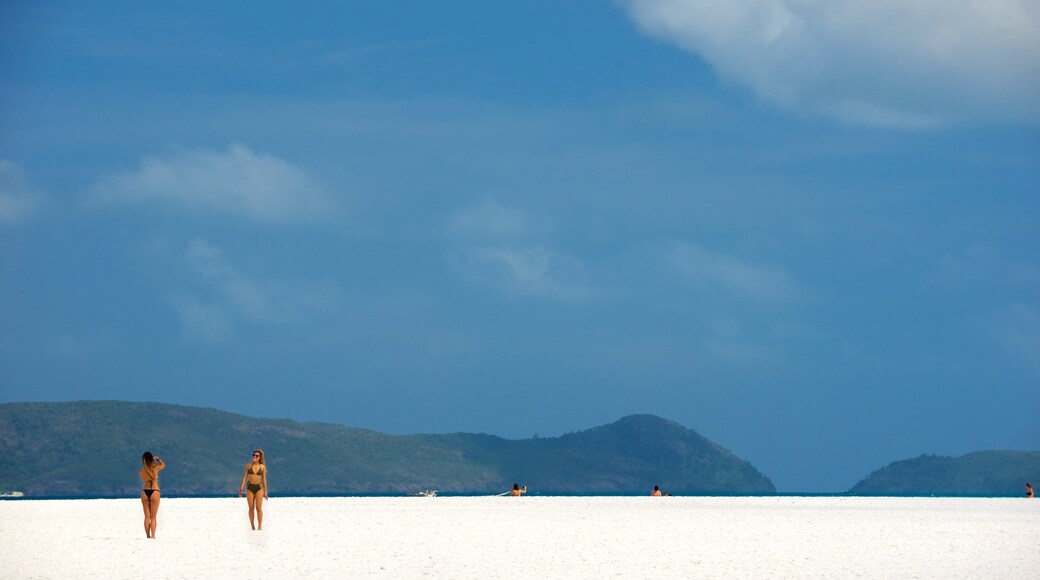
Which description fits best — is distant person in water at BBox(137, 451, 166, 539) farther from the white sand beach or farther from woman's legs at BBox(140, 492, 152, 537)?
the white sand beach

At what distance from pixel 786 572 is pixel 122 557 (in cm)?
1289

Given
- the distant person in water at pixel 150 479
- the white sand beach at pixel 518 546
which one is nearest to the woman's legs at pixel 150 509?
the distant person in water at pixel 150 479

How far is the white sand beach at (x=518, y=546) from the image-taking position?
78.5 ft

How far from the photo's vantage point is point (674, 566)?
2486 cm

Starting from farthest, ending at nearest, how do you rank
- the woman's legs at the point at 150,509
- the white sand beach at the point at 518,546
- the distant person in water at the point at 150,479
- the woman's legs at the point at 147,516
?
the woman's legs at the point at 147,516, the woman's legs at the point at 150,509, the distant person in water at the point at 150,479, the white sand beach at the point at 518,546

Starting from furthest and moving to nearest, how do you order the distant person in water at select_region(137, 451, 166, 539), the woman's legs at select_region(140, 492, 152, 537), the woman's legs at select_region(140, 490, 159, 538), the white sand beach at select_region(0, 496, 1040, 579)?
1. the woman's legs at select_region(140, 492, 152, 537)
2. the woman's legs at select_region(140, 490, 159, 538)
3. the distant person in water at select_region(137, 451, 166, 539)
4. the white sand beach at select_region(0, 496, 1040, 579)

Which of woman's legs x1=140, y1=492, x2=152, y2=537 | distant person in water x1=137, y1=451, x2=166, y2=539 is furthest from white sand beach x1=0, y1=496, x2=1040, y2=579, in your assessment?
distant person in water x1=137, y1=451, x2=166, y2=539

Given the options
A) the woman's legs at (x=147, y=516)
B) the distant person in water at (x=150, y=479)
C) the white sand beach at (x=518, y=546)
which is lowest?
the white sand beach at (x=518, y=546)

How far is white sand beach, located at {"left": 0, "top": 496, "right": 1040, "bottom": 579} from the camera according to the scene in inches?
942

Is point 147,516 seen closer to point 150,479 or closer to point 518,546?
point 150,479

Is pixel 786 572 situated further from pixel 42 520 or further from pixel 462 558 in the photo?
pixel 42 520

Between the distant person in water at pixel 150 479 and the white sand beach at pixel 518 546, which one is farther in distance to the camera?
the distant person in water at pixel 150 479

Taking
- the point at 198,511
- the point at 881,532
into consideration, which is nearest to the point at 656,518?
the point at 881,532

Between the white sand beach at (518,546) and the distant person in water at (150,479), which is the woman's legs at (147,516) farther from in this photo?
the white sand beach at (518,546)
